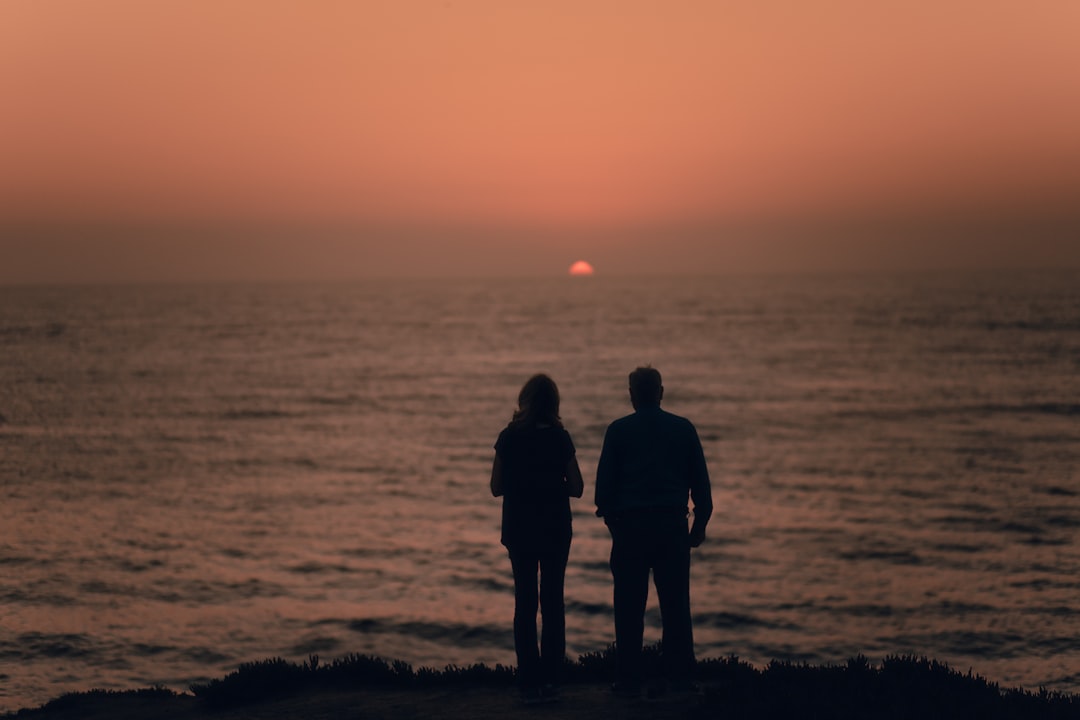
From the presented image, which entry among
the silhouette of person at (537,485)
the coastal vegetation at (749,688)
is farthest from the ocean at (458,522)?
the silhouette of person at (537,485)

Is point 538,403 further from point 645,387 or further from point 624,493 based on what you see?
point 624,493

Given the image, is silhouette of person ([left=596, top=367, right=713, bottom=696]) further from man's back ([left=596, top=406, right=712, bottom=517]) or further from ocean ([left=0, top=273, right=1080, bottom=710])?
ocean ([left=0, top=273, right=1080, bottom=710])

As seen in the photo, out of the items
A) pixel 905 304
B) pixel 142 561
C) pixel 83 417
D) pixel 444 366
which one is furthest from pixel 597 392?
pixel 905 304

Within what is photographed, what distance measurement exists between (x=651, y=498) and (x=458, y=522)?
19.9m

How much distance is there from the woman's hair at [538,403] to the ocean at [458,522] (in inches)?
401

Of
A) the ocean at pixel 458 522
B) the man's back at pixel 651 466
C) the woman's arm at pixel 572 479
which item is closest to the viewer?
the man's back at pixel 651 466

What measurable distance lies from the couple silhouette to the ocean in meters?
9.73

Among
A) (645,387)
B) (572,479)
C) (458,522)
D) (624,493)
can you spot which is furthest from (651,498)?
(458,522)

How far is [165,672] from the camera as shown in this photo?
1606 cm

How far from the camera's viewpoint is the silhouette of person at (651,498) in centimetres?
728

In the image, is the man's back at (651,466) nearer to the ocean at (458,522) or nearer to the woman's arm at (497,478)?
the woman's arm at (497,478)

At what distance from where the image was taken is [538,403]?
7336 mm

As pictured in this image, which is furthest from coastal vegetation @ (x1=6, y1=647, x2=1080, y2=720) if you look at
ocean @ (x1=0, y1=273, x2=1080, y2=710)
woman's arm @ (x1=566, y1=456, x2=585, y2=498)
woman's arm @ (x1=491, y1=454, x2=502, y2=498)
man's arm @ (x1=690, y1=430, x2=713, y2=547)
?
ocean @ (x1=0, y1=273, x2=1080, y2=710)

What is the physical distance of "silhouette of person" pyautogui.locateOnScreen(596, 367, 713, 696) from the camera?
23.9 feet
